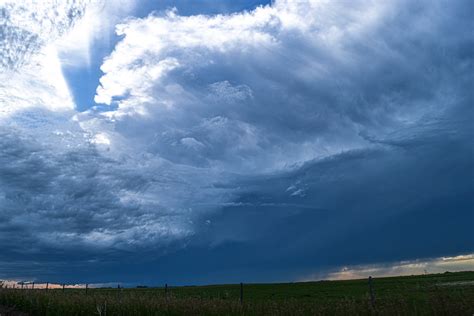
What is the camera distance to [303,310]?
1480 centimetres

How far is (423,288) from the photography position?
1419 cm

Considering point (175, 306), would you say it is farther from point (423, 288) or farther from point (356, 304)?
point (423, 288)

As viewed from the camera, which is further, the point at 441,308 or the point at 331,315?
the point at 331,315

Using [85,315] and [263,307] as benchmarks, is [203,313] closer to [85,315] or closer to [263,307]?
[263,307]

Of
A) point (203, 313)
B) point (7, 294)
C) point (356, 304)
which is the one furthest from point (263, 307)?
point (7, 294)

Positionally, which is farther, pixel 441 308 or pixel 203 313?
pixel 203 313

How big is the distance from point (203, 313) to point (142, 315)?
2.57m

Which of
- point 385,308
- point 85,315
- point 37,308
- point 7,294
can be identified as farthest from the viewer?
point 7,294

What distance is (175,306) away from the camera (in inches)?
683

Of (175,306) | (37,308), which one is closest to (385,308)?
(175,306)

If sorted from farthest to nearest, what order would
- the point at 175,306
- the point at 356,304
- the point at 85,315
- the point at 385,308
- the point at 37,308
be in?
1. the point at 37,308
2. the point at 85,315
3. the point at 175,306
4. the point at 356,304
5. the point at 385,308

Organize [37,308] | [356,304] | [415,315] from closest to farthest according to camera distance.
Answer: [415,315]
[356,304]
[37,308]

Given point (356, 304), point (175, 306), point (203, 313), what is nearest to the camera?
point (356, 304)

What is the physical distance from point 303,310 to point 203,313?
12.2ft
